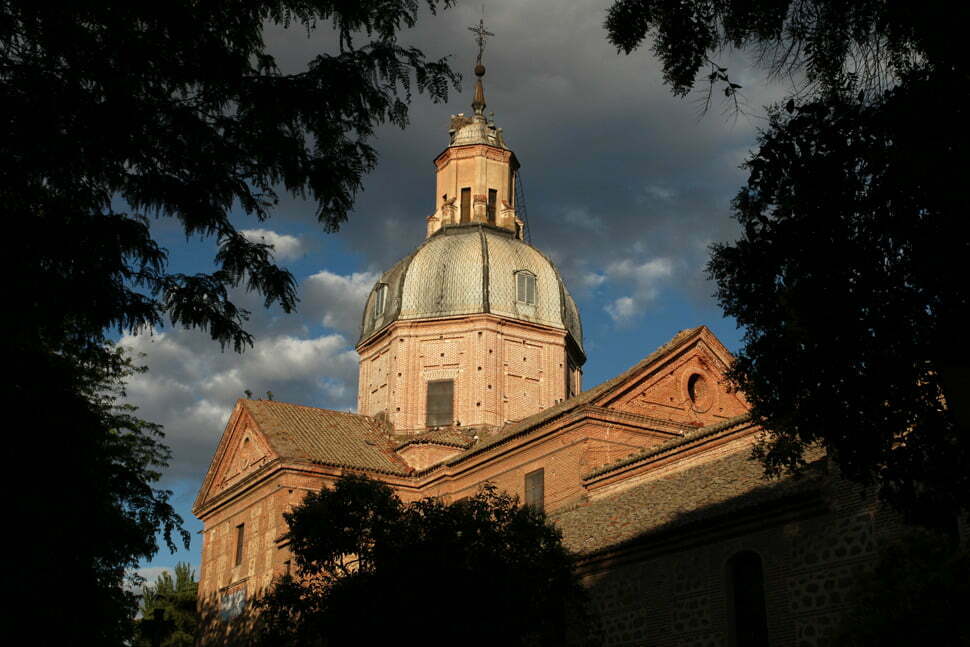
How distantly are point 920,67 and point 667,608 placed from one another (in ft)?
39.7

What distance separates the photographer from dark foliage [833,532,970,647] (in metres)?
12.7

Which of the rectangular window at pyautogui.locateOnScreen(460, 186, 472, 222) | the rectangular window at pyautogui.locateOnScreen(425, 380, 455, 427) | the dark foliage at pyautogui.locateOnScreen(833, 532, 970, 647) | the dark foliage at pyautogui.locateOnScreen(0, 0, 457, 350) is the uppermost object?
the rectangular window at pyautogui.locateOnScreen(460, 186, 472, 222)

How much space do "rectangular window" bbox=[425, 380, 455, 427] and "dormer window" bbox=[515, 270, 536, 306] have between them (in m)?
4.04

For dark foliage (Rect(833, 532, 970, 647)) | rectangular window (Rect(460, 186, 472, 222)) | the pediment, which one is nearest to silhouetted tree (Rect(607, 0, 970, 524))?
dark foliage (Rect(833, 532, 970, 647))

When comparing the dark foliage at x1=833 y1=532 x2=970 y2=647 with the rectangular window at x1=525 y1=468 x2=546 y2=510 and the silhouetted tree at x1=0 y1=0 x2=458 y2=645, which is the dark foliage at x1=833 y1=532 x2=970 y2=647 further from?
the rectangular window at x1=525 y1=468 x2=546 y2=510

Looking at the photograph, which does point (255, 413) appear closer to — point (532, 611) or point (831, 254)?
point (532, 611)

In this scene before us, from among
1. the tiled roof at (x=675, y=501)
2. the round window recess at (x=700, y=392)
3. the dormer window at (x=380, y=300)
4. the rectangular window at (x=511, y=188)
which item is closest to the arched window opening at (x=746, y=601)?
the tiled roof at (x=675, y=501)

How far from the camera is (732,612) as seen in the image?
18078mm

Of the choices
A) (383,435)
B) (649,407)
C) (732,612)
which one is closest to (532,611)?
(732,612)

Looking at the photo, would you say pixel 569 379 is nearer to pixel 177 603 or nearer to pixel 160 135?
pixel 177 603

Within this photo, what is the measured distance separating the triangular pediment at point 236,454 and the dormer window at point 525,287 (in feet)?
33.2

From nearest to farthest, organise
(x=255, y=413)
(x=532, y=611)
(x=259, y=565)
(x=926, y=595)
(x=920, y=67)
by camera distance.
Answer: (x=920, y=67), (x=926, y=595), (x=532, y=611), (x=259, y=565), (x=255, y=413)

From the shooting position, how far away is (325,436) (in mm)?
33688

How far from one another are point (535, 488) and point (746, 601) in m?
10.4
